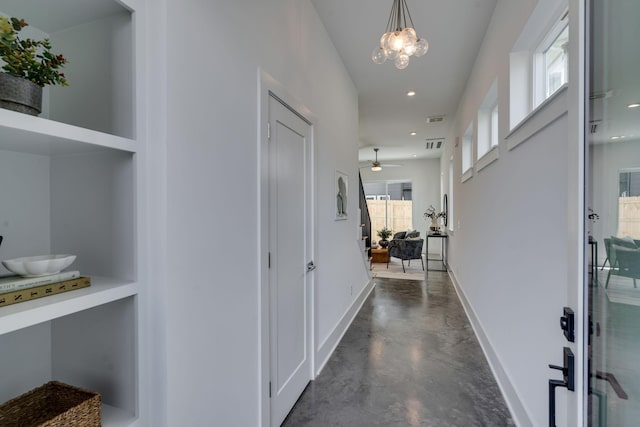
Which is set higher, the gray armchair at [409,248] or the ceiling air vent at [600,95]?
the ceiling air vent at [600,95]

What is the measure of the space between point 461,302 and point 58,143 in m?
4.89

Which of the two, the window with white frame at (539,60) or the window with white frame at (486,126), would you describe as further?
the window with white frame at (486,126)

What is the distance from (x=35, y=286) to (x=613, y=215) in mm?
1574

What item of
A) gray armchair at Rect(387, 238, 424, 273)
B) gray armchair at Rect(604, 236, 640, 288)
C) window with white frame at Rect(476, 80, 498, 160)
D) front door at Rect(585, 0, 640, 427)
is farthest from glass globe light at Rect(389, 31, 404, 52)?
gray armchair at Rect(387, 238, 424, 273)

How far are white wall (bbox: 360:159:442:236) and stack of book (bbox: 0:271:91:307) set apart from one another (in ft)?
31.3

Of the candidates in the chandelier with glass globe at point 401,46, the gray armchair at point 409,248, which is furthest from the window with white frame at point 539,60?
the gray armchair at point 409,248

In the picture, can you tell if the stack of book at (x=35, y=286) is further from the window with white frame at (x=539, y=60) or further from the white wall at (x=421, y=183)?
the white wall at (x=421, y=183)

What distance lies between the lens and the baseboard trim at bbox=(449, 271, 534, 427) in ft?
6.01

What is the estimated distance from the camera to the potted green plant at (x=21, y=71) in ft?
2.25

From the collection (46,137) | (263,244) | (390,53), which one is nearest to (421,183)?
(390,53)

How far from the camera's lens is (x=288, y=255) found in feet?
6.60

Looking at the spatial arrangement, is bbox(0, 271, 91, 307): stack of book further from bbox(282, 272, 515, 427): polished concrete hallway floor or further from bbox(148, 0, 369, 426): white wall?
bbox(282, 272, 515, 427): polished concrete hallway floor

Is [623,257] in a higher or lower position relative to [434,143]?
lower

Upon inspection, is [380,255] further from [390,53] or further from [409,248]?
[390,53]
